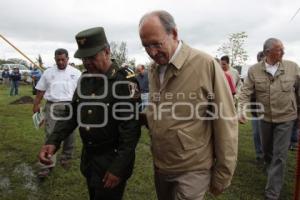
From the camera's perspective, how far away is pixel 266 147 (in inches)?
213

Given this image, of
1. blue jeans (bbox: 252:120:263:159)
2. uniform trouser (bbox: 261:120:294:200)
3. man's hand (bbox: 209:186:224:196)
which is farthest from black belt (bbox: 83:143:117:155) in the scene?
blue jeans (bbox: 252:120:263:159)

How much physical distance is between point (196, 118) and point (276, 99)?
2.50m

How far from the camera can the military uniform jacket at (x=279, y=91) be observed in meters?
4.97

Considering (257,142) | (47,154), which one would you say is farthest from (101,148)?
(257,142)

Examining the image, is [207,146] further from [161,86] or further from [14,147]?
[14,147]

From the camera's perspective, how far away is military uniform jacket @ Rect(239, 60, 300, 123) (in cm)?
497

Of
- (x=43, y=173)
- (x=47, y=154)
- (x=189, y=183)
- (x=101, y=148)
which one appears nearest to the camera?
(x=189, y=183)

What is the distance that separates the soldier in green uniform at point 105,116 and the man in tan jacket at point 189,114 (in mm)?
312

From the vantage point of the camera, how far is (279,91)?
4977 millimetres

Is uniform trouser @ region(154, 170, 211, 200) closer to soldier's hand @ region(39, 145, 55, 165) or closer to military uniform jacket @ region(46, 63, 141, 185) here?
military uniform jacket @ region(46, 63, 141, 185)

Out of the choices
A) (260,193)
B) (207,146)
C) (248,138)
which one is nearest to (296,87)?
(260,193)

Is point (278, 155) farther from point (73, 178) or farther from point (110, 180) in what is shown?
point (73, 178)

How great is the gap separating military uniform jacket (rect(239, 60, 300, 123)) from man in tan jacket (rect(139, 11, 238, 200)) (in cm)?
207

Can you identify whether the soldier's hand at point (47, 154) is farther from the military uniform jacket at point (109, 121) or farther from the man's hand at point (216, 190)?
the man's hand at point (216, 190)
